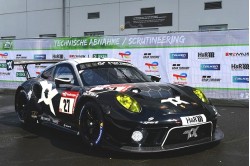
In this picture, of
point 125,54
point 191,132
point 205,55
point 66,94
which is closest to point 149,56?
point 125,54

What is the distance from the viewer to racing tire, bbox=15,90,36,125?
23.8ft

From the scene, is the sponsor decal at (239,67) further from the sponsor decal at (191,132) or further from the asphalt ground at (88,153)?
the sponsor decal at (191,132)

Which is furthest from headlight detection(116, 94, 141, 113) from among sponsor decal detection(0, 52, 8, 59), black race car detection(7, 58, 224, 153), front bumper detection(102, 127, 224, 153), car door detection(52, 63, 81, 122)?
sponsor decal detection(0, 52, 8, 59)

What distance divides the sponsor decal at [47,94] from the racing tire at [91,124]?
3.41 feet

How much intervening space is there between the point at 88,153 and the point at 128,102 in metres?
0.91

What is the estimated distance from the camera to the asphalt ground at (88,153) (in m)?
4.79

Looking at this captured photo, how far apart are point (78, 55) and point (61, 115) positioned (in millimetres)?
6559

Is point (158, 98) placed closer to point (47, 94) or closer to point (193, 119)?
point (193, 119)

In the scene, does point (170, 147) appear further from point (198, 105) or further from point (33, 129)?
point (33, 129)

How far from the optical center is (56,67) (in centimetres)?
688

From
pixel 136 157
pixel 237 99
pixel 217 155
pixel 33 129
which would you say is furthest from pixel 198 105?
pixel 237 99

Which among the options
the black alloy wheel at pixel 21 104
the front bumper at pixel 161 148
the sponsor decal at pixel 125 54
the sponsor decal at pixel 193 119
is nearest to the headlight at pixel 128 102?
the front bumper at pixel 161 148

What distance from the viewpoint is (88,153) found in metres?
5.29

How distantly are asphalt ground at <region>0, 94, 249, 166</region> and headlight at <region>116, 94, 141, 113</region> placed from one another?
2.00ft
